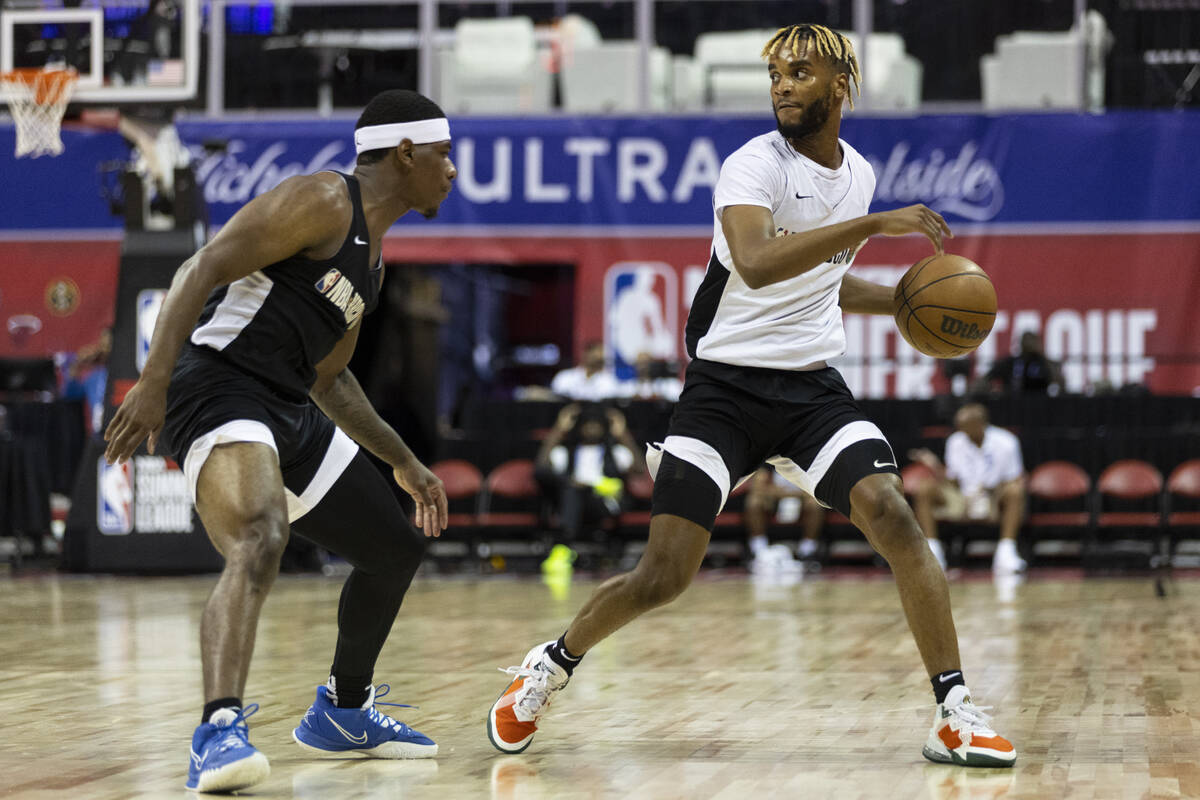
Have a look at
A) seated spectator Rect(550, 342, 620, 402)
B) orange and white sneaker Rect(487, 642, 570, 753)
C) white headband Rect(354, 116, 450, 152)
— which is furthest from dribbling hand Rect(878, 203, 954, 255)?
seated spectator Rect(550, 342, 620, 402)

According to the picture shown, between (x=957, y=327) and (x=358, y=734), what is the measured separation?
Answer: 206 cm

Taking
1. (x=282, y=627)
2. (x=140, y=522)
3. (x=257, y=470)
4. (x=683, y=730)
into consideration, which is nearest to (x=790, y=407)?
(x=683, y=730)

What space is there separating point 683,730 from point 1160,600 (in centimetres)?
615

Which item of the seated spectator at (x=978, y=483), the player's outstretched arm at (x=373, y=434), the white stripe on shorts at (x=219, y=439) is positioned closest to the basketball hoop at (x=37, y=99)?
the seated spectator at (x=978, y=483)

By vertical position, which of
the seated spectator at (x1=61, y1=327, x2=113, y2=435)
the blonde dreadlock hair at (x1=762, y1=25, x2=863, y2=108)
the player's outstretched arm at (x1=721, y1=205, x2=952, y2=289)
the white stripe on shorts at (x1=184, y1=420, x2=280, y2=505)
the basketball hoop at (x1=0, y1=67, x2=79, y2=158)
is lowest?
the seated spectator at (x1=61, y1=327, x2=113, y2=435)

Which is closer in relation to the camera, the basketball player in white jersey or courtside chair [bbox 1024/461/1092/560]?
the basketball player in white jersey

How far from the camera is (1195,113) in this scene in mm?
15836

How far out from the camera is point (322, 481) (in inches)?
172

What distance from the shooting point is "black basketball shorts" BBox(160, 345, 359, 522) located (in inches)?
161

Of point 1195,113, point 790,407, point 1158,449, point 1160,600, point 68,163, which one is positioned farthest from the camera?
point 68,163

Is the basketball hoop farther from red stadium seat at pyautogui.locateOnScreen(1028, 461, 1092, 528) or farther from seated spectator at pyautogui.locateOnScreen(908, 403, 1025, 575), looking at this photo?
red stadium seat at pyautogui.locateOnScreen(1028, 461, 1092, 528)

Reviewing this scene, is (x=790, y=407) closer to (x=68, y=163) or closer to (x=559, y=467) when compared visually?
(x=559, y=467)

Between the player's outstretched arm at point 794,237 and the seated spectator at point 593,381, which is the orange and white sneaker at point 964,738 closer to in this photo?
the player's outstretched arm at point 794,237

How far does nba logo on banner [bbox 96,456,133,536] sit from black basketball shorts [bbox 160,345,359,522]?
27.9ft
